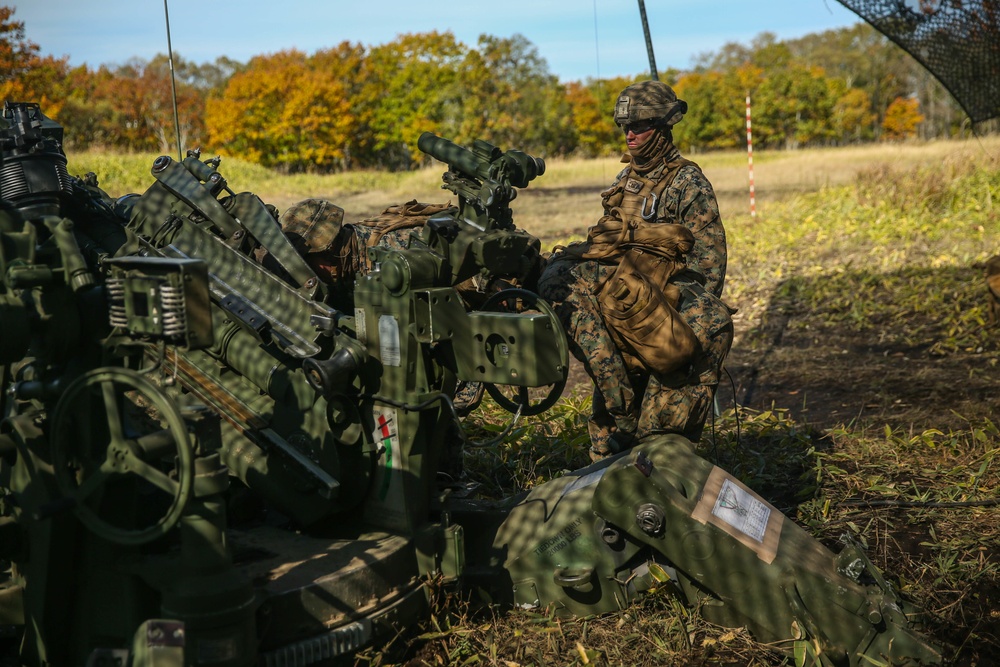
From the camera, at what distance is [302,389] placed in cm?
444

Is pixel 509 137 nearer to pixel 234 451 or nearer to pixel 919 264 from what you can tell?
pixel 919 264

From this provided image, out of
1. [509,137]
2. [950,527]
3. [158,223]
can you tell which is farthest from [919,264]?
[509,137]

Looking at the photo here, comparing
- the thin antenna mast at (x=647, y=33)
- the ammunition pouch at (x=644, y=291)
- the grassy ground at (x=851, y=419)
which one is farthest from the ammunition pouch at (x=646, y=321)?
the thin antenna mast at (x=647, y=33)

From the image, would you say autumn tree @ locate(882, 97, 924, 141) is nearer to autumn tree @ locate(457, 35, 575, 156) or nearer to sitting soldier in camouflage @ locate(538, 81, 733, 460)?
autumn tree @ locate(457, 35, 575, 156)

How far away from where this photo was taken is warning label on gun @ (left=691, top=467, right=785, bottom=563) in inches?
161

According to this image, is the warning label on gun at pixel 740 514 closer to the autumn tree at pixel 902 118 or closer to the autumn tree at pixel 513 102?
the autumn tree at pixel 513 102

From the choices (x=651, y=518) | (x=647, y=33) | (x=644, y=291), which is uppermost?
(x=647, y=33)

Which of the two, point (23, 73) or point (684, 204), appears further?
point (23, 73)

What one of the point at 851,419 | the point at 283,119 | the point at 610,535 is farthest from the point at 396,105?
the point at 610,535

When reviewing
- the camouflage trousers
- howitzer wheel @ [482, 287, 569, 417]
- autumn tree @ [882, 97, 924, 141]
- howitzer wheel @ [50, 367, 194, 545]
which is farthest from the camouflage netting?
autumn tree @ [882, 97, 924, 141]

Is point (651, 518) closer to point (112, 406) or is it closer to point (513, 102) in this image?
point (112, 406)

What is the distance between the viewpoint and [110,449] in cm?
338

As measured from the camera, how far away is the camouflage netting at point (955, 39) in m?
9.27

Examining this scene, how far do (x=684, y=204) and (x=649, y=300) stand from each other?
86 centimetres
